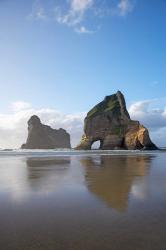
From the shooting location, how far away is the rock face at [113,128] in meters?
98.0

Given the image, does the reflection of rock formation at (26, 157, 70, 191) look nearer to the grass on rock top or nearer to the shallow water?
the shallow water

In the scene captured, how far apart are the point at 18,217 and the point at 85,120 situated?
10927 cm

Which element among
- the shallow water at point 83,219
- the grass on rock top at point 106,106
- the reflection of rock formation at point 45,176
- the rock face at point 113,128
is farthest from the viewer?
the grass on rock top at point 106,106

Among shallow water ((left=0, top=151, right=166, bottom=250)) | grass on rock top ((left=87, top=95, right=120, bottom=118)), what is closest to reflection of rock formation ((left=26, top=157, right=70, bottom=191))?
shallow water ((left=0, top=151, right=166, bottom=250))

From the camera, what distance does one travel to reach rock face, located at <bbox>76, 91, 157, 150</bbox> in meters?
98.0

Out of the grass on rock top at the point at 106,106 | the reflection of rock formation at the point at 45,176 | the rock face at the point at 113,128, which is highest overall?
the grass on rock top at the point at 106,106

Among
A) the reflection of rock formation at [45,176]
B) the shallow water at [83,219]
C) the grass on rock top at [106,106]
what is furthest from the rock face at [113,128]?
the shallow water at [83,219]

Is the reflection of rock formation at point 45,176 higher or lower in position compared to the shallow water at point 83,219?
higher

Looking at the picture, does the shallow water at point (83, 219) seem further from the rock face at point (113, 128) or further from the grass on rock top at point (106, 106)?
the grass on rock top at point (106, 106)

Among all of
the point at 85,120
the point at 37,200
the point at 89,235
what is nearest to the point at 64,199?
the point at 37,200

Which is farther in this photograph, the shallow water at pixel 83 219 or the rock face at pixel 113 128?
the rock face at pixel 113 128

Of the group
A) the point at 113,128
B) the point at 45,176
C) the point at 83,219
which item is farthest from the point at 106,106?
the point at 83,219

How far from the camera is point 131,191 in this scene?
9.54m

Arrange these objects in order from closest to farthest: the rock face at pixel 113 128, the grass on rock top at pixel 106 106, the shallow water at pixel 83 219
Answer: the shallow water at pixel 83 219
the rock face at pixel 113 128
the grass on rock top at pixel 106 106
